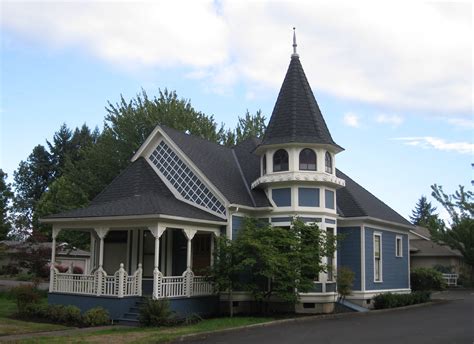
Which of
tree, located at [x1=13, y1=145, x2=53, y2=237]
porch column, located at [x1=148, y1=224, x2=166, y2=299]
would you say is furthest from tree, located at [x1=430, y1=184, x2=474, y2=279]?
tree, located at [x1=13, y1=145, x2=53, y2=237]

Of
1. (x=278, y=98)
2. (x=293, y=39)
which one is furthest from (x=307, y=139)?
(x=293, y=39)

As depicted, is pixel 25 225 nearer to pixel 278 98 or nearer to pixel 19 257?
pixel 19 257

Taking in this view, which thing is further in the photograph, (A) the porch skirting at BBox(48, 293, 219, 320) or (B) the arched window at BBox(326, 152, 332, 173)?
(B) the arched window at BBox(326, 152, 332, 173)

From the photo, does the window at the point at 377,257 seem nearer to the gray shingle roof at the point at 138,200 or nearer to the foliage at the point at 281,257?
the foliage at the point at 281,257

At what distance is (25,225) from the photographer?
103 feet

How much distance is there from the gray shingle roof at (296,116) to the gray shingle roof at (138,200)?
4.44m

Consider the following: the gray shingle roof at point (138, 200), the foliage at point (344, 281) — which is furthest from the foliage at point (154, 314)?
the foliage at point (344, 281)

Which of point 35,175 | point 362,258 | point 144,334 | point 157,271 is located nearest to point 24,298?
point 157,271

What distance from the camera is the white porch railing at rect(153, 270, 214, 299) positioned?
17.8 meters

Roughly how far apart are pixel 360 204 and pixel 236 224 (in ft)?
22.4

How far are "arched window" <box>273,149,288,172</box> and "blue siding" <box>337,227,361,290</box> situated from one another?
442cm

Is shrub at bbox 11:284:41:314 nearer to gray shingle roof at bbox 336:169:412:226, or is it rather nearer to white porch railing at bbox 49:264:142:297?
white porch railing at bbox 49:264:142:297

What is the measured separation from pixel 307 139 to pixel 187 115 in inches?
739

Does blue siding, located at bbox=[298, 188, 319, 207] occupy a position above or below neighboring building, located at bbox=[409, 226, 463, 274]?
above
